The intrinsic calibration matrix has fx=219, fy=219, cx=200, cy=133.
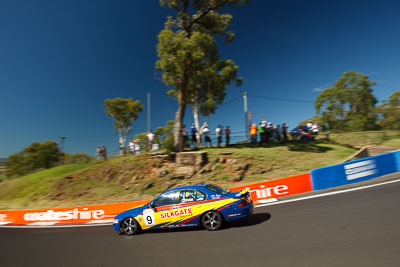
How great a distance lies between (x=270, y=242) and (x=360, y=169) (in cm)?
754

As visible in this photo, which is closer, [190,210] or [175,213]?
[190,210]

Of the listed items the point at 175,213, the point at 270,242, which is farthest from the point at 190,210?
the point at 270,242

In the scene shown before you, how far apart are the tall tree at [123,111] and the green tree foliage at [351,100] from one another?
27.5 m

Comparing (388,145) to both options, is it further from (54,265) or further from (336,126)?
(54,265)

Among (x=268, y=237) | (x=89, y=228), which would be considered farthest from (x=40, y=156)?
(x=268, y=237)

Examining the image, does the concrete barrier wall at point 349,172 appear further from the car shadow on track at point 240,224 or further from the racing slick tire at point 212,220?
the racing slick tire at point 212,220

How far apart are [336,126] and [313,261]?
30.2 metres

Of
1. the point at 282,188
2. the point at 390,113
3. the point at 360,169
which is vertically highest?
the point at 390,113

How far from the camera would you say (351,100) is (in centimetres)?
3262

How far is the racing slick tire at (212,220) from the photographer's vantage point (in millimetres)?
6074

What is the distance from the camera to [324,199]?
7.68 m

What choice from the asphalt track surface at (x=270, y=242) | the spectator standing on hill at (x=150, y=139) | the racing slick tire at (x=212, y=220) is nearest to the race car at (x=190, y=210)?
the racing slick tire at (x=212, y=220)

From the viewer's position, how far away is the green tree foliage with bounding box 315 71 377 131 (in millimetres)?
31047

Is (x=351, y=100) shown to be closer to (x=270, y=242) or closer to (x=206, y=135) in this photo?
(x=206, y=135)
